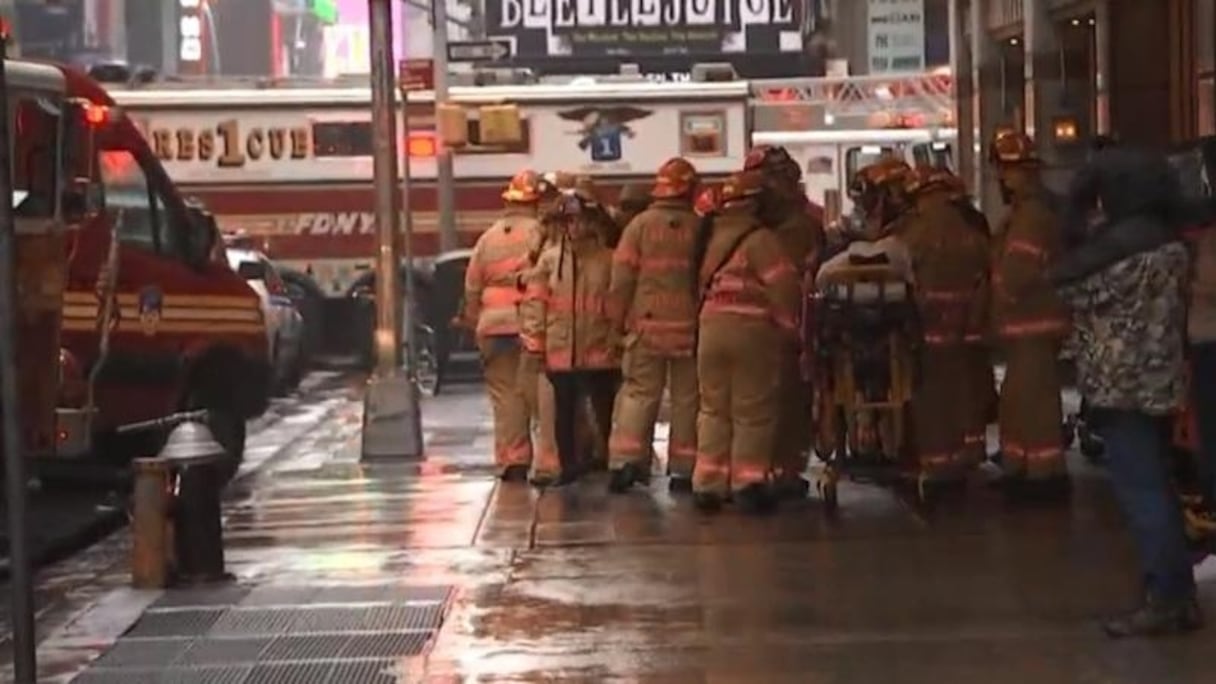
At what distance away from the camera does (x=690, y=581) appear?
432 inches

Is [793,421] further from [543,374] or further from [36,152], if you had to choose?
[36,152]

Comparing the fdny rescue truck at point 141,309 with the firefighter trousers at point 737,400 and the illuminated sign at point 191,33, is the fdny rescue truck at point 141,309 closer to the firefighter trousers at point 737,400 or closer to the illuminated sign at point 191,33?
the firefighter trousers at point 737,400

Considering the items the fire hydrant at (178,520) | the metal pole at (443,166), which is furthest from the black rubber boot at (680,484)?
the metal pole at (443,166)

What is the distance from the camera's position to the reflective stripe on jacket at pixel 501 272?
603 inches

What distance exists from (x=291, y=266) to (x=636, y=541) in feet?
52.3

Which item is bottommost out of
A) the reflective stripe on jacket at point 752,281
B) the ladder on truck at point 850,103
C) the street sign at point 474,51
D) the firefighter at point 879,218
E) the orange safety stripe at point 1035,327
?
the orange safety stripe at point 1035,327

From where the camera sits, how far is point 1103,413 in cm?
924

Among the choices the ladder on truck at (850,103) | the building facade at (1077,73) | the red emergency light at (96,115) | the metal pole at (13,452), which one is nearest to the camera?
the metal pole at (13,452)

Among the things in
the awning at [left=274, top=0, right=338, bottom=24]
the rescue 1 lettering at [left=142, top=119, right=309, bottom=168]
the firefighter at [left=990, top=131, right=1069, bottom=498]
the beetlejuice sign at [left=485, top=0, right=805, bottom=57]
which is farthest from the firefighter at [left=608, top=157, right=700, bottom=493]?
the awning at [left=274, top=0, right=338, bottom=24]

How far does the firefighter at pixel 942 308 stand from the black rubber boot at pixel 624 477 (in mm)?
1936

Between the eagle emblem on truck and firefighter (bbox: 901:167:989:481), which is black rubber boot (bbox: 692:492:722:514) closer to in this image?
firefighter (bbox: 901:167:989:481)

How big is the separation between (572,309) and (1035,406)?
2.97 meters

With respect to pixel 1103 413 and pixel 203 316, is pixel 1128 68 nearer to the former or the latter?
pixel 203 316

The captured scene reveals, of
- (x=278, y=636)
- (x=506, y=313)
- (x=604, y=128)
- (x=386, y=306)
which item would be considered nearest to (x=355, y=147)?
(x=604, y=128)
